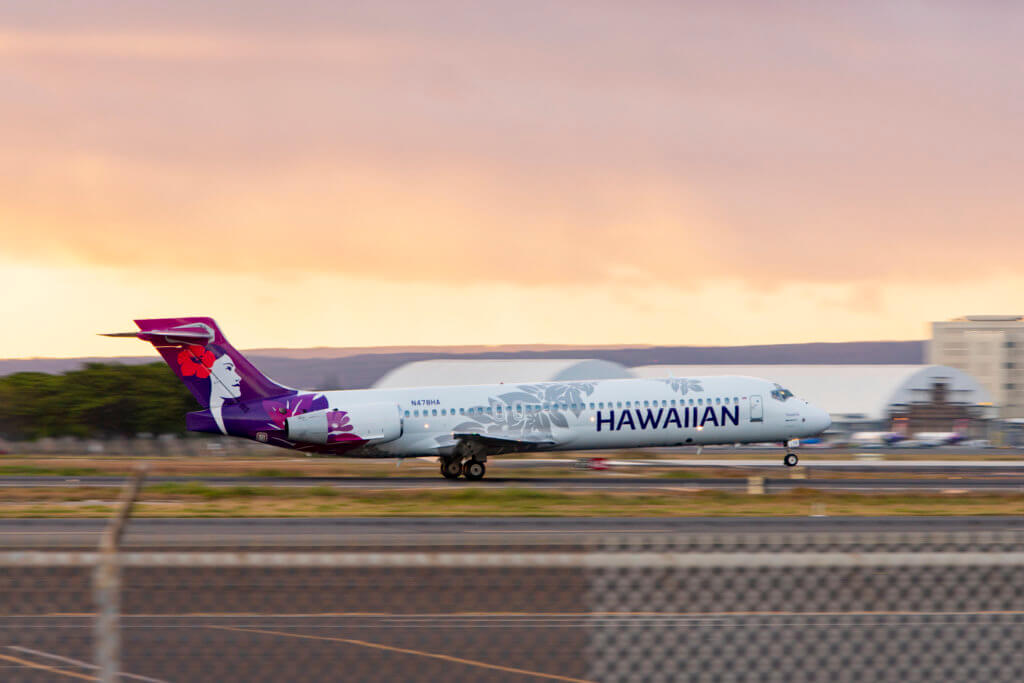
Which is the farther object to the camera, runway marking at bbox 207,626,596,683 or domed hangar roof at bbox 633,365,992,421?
domed hangar roof at bbox 633,365,992,421

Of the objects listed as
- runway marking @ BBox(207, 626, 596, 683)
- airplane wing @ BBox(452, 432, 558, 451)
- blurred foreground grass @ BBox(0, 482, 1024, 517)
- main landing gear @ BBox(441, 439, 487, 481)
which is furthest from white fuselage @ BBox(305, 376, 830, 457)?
runway marking @ BBox(207, 626, 596, 683)

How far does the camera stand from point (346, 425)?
37219mm

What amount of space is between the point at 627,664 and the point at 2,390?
313ft

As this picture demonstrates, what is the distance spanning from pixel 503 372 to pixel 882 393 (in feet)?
129

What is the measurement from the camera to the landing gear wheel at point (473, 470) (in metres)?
38.1

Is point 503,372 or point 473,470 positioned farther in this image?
point 503,372

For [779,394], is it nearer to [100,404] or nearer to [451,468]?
[451,468]

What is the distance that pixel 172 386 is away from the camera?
90.5 meters

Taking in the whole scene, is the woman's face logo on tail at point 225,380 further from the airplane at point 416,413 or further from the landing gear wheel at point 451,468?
the landing gear wheel at point 451,468

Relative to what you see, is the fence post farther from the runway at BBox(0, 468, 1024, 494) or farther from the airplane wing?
the airplane wing

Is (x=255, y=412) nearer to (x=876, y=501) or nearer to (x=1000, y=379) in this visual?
(x=876, y=501)

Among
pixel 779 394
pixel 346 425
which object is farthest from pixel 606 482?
pixel 346 425

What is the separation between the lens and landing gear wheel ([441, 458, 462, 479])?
38312 mm

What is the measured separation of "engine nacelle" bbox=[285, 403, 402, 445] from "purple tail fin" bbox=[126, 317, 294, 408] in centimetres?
180
